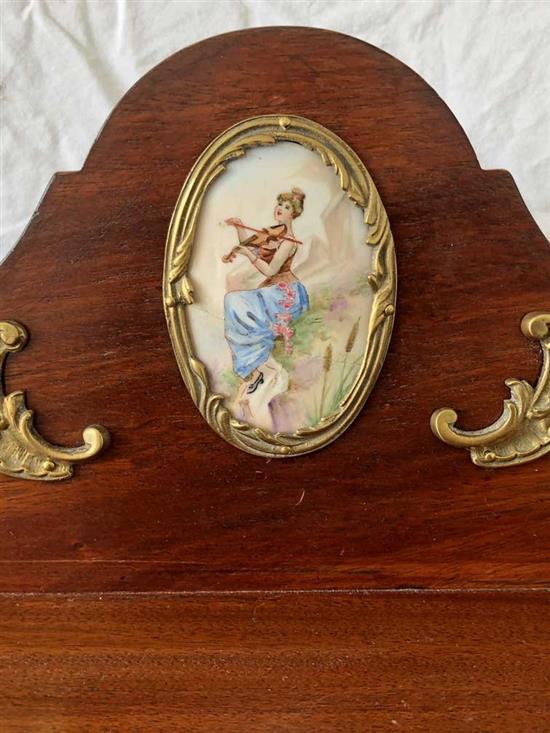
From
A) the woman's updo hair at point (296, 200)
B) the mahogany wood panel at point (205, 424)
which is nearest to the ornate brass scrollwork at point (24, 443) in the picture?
the mahogany wood panel at point (205, 424)

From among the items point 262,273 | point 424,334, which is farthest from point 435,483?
point 262,273

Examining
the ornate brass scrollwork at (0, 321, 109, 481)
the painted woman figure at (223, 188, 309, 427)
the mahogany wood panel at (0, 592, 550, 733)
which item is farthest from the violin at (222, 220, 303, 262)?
the mahogany wood panel at (0, 592, 550, 733)

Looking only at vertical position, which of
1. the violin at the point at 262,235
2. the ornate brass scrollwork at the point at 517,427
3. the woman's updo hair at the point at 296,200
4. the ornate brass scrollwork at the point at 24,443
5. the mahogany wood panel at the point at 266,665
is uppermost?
the woman's updo hair at the point at 296,200

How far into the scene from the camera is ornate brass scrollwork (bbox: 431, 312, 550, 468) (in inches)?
28.8

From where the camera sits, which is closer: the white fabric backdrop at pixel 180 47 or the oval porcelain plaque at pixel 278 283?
the oval porcelain plaque at pixel 278 283

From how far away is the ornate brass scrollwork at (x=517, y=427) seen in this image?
0.73 meters

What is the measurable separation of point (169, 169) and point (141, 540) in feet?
1.08

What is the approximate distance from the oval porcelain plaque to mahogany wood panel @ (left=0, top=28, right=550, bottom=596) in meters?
0.02

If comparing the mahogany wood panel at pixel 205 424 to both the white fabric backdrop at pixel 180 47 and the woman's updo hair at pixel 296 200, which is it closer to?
the woman's updo hair at pixel 296 200

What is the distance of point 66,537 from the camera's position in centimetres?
75

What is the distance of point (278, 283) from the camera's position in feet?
2.36

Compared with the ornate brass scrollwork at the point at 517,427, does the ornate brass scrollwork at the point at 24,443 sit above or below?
above

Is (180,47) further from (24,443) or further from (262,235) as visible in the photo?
(24,443)

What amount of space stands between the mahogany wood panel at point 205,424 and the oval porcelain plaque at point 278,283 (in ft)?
0.06
